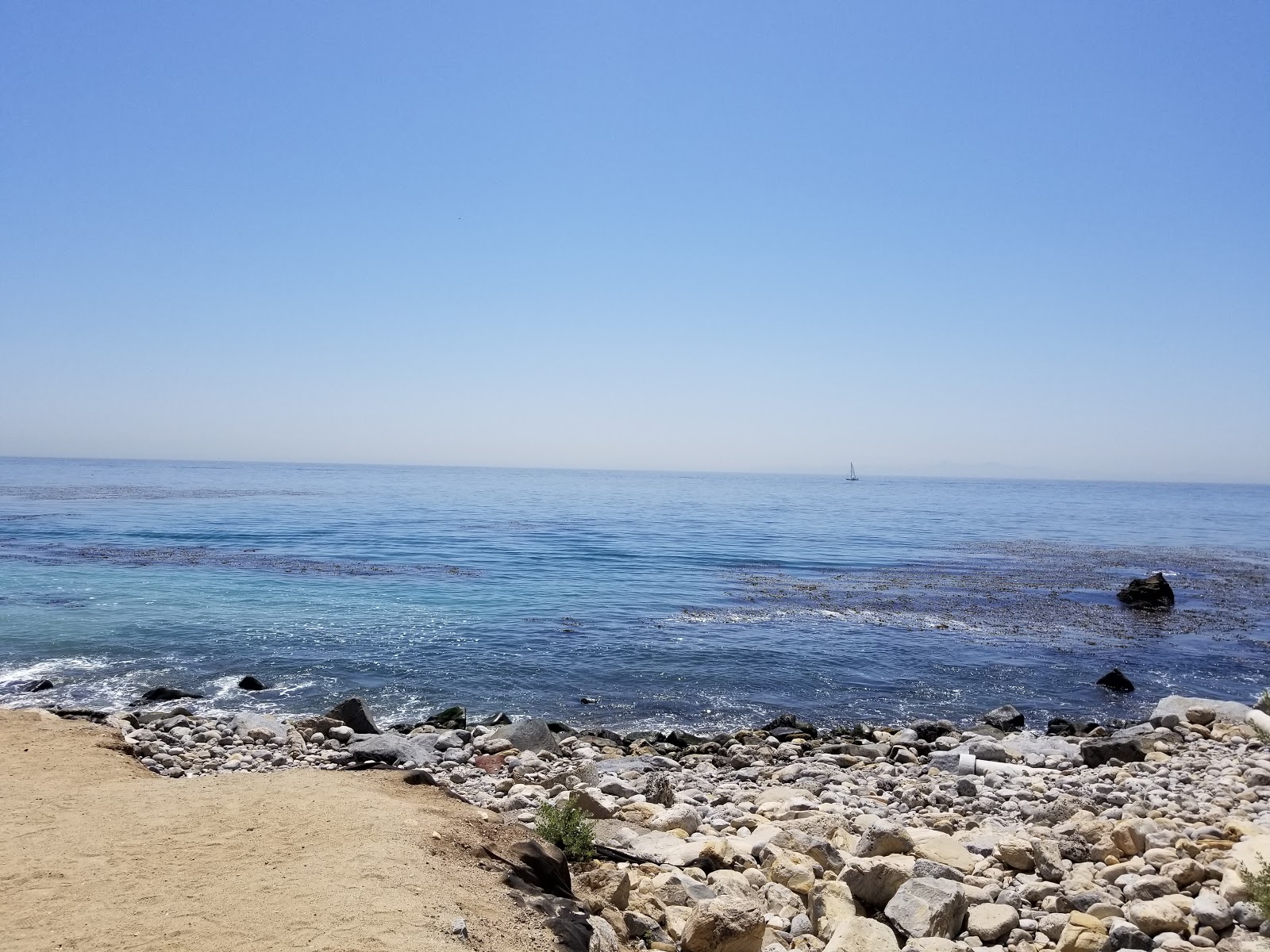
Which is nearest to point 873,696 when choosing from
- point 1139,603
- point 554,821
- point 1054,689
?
point 1054,689

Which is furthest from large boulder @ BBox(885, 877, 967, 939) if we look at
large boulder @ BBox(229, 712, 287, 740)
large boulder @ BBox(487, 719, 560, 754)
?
large boulder @ BBox(229, 712, 287, 740)

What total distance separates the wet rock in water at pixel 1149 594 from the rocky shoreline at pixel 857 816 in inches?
564

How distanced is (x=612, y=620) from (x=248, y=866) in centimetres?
1681

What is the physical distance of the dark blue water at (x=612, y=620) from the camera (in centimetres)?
1634

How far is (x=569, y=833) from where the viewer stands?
24.3 ft

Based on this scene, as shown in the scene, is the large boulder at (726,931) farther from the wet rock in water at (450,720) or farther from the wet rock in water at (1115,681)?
the wet rock in water at (1115,681)

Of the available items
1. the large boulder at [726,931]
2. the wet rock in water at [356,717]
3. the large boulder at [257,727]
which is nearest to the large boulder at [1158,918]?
the large boulder at [726,931]

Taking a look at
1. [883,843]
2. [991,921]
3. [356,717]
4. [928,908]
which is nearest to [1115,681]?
[883,843]

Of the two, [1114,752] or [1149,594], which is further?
[1149,594]

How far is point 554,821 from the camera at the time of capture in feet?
24.4

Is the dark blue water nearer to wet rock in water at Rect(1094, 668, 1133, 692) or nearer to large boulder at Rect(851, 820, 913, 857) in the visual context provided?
Answer: wet rock in water at Rect(1094, 668, 1133, 692)

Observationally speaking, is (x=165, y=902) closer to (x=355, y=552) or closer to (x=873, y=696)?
(x=873, y=696)

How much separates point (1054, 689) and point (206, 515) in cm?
A: 5182

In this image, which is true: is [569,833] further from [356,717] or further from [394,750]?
[356,717]
